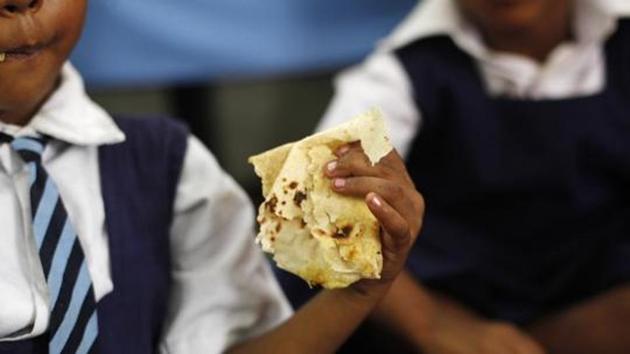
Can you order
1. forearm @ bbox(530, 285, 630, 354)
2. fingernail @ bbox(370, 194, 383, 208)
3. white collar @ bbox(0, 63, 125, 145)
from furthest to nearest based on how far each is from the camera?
forearm @ bbox(530, 285, 630, 354), white collar @ bbox(0, 63, 125, 145), fingernail @ bbox(370, 194, 383, 208)

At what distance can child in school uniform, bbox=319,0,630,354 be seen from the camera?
1.13m

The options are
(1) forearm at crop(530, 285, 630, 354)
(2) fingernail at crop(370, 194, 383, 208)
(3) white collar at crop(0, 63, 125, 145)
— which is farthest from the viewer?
(1) forearm at crop(530, 285, 630, 354)

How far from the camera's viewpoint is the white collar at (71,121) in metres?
0.83

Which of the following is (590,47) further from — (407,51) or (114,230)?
(114,230)

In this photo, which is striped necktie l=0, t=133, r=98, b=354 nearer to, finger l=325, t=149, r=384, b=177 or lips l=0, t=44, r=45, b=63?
lips l=0, t=44, r=45, b=63

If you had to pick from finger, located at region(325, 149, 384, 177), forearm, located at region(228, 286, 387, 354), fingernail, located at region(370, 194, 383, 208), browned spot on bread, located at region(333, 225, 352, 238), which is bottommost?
forearm, located at region(228, 286, 387, 354)

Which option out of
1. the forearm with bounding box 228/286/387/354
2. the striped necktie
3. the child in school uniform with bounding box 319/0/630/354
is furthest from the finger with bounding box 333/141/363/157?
the child in school uniform with bounding box 319/0/630/354

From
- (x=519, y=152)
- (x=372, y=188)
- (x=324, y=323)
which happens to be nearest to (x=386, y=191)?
(x=372, y=188)

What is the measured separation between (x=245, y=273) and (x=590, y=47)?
55cm

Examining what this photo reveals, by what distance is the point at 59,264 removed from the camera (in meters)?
0.80

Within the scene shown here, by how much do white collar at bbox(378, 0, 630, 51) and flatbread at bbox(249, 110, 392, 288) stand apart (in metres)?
0.46

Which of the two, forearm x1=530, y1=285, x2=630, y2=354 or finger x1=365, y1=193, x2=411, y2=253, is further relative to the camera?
forearm x1=530, y1=285, x2=630, y2=354

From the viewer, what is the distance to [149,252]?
2.94ft

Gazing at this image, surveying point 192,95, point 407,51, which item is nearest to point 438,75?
point 407,51
